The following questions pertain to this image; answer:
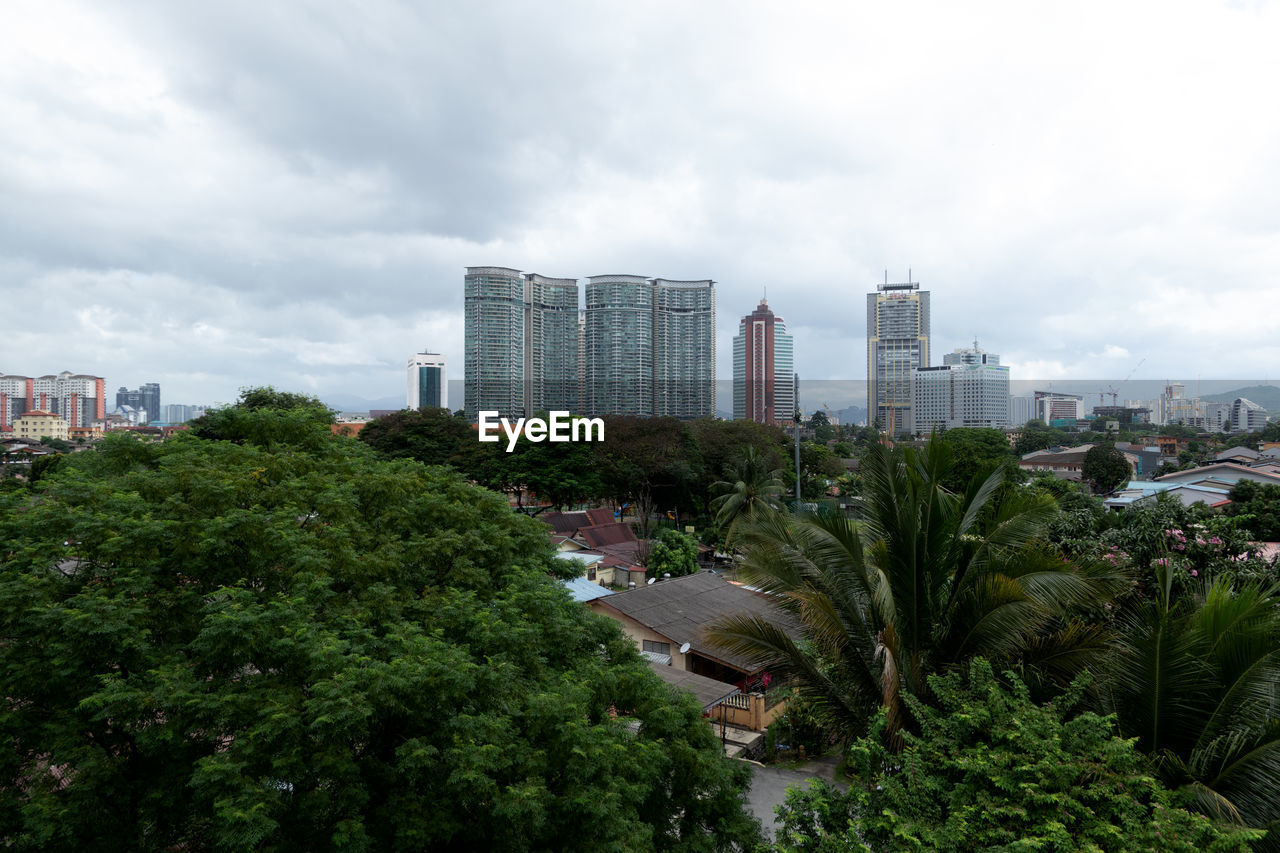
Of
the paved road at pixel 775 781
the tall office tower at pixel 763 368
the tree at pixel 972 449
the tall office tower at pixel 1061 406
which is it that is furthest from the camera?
the tall office tower at pixel 1061 406

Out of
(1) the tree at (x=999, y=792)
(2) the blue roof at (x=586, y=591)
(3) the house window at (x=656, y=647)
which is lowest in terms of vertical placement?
(3) the house window at (x=656, y=647)

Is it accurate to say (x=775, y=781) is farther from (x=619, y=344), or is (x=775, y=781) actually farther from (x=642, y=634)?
(x=619, y=344)

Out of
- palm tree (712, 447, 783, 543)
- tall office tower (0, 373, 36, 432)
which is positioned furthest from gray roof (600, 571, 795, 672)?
tall office tower (0, 373, 36, 432)

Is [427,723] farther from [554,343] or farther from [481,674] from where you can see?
[554,343]

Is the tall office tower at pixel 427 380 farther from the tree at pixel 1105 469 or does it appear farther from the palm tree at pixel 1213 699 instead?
the palm tree at pixel 1213 699

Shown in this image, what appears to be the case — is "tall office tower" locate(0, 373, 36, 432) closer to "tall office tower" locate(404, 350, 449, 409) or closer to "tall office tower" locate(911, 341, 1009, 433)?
"tall office tower" locate(404, 350, 449, 409)

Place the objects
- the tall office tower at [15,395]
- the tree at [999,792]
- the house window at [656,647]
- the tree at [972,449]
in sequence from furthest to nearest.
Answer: the tall office tower at [15,395], the tree at [972,449], the house window at [656,647], the tree at [999,792]

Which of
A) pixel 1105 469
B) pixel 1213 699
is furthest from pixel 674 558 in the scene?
pixel 1105 469

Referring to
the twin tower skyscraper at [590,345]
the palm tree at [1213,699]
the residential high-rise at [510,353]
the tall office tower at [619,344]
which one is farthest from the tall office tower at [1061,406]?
the palm tree at [1213,699]

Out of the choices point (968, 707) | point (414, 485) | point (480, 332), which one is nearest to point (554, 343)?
point (480, 332)
